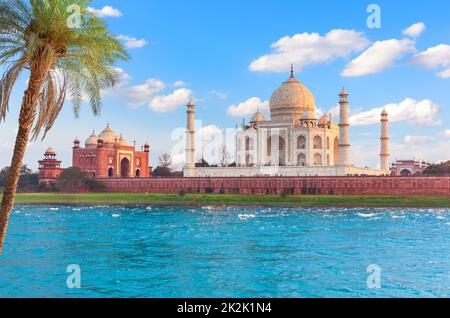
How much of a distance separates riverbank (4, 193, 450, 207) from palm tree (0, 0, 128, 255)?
39.1 meters

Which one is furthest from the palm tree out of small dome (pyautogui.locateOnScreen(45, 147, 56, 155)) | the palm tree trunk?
small dome (pyautogui.locateOnScreen(45, 147, 56, 155))

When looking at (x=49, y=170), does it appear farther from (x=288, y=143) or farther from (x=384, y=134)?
(x=384, y=134)

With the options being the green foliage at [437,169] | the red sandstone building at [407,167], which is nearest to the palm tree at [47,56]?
the green foliage at [437,169]

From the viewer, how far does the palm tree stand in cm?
970

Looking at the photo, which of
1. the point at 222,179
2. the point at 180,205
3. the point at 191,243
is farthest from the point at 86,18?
the point at 222,179

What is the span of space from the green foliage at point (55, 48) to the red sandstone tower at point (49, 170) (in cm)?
5406

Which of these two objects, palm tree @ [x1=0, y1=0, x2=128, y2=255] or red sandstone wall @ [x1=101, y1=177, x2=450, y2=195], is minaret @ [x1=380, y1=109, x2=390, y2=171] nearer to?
red sandstone wall @ [x1=101, y1=177, x2=450, y2=195]

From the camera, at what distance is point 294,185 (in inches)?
2073

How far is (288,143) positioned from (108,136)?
22.1 metres

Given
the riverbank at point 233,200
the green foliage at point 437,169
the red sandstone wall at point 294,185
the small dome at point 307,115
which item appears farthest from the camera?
the green foliage at point 437,169

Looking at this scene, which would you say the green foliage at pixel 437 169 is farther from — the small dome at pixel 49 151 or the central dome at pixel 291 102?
the small dome at pixel 49 151

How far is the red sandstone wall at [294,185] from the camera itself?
48.6 m

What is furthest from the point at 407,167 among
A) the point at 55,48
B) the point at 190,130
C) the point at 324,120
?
the point at 55,48
